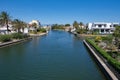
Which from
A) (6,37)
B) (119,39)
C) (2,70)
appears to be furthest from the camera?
(6,37)

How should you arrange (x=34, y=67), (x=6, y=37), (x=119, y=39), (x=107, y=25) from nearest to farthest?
(x=34, y=67)
(x=119, y=39)
(x=6, y=37)
(x=107, y=25)

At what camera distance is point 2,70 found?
899 inches

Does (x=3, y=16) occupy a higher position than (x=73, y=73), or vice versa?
(x=3, y=16)

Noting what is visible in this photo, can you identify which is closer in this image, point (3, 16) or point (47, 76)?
point (47, 76)

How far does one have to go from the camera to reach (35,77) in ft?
65.3

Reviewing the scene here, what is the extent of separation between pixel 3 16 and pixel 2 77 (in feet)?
209

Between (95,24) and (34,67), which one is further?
(95,24)

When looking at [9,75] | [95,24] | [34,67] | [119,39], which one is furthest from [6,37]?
[95,24]

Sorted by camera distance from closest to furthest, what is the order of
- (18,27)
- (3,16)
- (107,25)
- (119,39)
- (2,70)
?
(2,70) < (119,39) < (3,16) < (18,27) < (107,25)

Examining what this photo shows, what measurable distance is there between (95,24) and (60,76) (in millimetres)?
93301

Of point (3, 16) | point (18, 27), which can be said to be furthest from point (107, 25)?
point (3, 16)

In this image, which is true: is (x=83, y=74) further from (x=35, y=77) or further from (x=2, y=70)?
(x=2, y=70)

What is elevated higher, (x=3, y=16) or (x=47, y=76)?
(x=3, y=16)

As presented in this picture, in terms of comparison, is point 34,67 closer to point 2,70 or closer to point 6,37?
point 2,70
